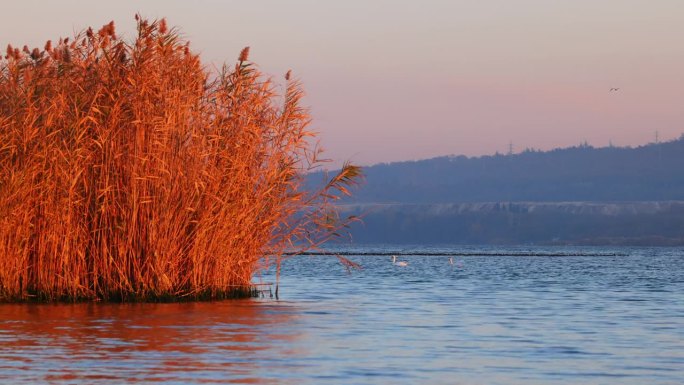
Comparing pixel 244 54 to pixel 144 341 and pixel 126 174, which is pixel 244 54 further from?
pixel 144 341

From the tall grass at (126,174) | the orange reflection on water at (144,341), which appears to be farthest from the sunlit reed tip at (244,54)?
the orange reflection on water at (144,341)

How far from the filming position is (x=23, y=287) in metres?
21.7

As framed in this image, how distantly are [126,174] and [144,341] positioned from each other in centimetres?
542

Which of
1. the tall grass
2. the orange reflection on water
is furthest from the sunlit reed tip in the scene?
the orange reflection on water

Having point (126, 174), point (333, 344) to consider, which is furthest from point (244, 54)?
point (333, 344)

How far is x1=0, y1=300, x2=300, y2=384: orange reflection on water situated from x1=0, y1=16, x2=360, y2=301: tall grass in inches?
25.1

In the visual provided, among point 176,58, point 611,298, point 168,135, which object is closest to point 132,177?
point 168,135

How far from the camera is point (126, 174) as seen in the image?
71.2ft

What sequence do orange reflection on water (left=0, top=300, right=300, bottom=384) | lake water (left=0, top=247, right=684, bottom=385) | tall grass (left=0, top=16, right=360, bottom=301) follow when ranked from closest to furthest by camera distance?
orange reflection on water (left=0, top=300, right=300, bottom=384) → lake water (left=0, top=247, right=684, bottom=385) → tall grass (left=0, top=16, right=360, bottom=301)

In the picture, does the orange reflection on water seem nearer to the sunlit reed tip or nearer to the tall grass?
the tall grass

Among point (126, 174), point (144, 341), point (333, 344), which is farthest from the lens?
point (126, 174)

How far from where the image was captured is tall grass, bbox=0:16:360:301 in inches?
846

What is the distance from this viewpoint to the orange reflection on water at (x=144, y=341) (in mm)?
13547

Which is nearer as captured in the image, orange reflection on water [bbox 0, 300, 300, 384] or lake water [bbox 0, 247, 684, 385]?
orange reflection on water [bbox 0, 300, 300, 384]
